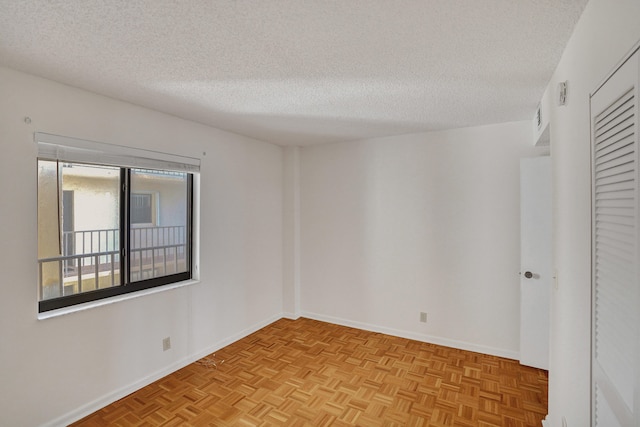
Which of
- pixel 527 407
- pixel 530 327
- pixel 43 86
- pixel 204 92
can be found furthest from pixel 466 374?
pixel 43 86

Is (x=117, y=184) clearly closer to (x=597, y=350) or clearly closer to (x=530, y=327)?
(x=597, y=350)

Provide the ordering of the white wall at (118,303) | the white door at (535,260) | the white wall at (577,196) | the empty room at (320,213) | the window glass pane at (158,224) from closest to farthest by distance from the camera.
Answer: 1. the white wall at (577,196)
2. the empty room at (320,213)
3. the white wall at (118,303)
4. the window glass pane at (158,224)
5. the white door at (535,260)

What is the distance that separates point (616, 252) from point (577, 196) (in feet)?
1.72

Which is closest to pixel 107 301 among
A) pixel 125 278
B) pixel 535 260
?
pixel 125 278

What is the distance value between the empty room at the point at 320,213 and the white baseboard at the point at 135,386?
0.01 meters

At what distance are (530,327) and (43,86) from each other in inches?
174

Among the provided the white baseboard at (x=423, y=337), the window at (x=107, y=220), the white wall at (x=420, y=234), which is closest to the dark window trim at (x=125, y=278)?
the window at (x=107, y=220)

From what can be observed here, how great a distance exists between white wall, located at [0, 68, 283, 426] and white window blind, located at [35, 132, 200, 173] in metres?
0.06

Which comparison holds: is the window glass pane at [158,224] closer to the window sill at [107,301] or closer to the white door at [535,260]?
the window sill at [107,301]

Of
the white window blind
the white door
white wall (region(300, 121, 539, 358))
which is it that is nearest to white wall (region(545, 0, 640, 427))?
the white door

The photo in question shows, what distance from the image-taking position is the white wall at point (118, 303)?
6.50 feet

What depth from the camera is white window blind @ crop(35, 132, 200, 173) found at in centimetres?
213

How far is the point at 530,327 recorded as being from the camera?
9.96 feet

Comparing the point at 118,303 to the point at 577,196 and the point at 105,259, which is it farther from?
the point at 577,196
